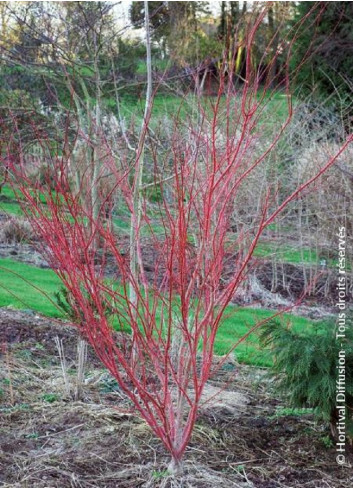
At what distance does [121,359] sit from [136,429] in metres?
1.14

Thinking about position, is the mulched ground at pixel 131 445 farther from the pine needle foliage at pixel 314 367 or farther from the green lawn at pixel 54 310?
the green lawn at pixel 54 310

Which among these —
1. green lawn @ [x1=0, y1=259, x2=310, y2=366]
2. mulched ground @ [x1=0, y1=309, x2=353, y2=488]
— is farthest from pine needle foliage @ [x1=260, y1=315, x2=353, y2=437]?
green lawn @ [x1=0, y1=259, x2=310, y2=366]

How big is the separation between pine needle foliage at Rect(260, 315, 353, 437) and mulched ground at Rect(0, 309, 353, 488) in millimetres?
313

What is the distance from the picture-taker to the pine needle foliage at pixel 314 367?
353 cm

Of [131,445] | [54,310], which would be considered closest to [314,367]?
[131,445]

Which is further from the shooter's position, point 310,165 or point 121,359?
point 310,165

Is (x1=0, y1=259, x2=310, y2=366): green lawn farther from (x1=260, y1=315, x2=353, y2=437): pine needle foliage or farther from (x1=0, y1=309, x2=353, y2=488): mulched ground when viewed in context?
(x1=260, y1=315, x2=353, y2=437): pine needle foliage

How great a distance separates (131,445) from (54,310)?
3290 mm

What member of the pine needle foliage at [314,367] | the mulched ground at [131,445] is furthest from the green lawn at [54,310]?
the pine needle foliage at [314,367]

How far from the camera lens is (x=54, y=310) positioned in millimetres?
6887

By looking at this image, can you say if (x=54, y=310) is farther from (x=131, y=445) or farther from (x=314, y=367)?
(x=314, y=367)

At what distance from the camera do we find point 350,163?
26.4ft

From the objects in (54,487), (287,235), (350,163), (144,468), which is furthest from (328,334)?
(287,235)

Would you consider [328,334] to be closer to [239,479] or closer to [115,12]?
[239,479]
